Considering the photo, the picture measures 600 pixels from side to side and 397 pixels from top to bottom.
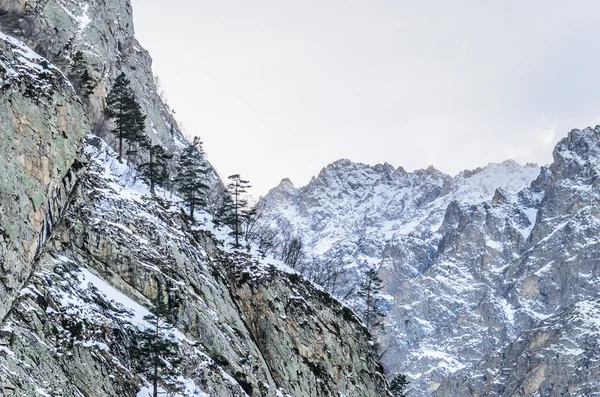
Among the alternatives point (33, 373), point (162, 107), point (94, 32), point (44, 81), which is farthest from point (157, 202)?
point (162, 107)

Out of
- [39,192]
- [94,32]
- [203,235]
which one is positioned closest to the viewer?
[39,192]

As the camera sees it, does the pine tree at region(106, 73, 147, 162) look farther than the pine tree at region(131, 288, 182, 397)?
Yes

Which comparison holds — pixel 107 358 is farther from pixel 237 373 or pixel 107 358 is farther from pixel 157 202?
pixel 157 202

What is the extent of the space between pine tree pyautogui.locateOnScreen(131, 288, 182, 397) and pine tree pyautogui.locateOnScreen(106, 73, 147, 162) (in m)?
39.9

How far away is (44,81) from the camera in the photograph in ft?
145

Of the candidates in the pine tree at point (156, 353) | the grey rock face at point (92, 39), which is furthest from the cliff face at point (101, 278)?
the pine tree at point (156, 353)

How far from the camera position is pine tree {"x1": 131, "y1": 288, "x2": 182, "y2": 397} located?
143 ft

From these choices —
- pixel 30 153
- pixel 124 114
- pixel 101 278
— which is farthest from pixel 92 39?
pixel 30 153

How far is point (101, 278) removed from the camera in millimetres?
53250

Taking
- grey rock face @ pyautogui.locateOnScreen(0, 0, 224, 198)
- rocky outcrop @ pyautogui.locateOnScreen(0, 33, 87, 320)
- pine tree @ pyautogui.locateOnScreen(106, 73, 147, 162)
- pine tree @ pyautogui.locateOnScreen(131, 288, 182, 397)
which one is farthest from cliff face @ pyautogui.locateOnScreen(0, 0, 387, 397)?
pine tree @ pyautogui.locateOnScreen(106, 73, 147, 162)

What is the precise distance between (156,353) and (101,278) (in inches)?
462

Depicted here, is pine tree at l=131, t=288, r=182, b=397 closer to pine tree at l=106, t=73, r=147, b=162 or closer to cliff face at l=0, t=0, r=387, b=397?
cliff face at l=0, t=0, r=387, b=397

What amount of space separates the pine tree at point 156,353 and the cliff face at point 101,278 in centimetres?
98

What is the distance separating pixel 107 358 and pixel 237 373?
53.5 feet
